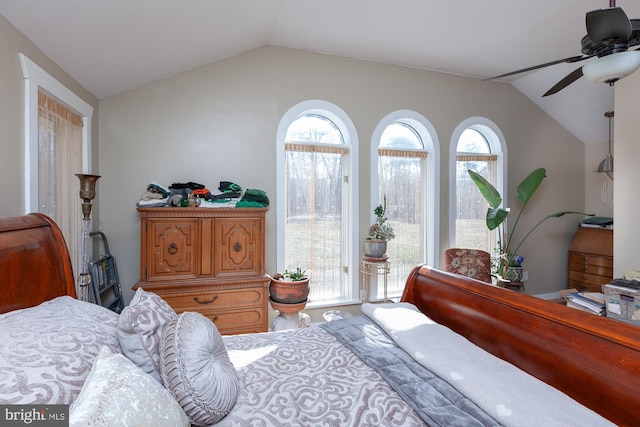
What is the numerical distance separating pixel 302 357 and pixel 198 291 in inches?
59.8

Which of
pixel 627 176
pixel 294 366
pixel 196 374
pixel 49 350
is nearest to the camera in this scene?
pixel 49 350

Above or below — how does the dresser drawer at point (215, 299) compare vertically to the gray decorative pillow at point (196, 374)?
below

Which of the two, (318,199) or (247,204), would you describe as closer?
(247,204)

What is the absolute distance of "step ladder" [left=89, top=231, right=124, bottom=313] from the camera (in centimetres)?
264

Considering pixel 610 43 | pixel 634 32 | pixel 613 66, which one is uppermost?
pixel 634 32

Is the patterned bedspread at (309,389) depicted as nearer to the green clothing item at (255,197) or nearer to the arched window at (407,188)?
the green clothing item at (255,197)

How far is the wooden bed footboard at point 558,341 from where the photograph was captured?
3.44 ft

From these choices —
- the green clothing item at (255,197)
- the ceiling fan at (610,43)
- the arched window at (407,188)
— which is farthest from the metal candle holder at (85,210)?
the ceiling fan at (610,43)

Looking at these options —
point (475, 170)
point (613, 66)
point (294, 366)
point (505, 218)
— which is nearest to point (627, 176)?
point (505, 218)

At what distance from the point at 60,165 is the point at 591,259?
5766mm

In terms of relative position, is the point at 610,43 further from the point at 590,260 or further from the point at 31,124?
the point at 590,260

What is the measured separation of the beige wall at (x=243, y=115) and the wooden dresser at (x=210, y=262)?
530 mm

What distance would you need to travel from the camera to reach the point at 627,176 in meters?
3.09

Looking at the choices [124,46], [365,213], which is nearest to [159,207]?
[124,46]
